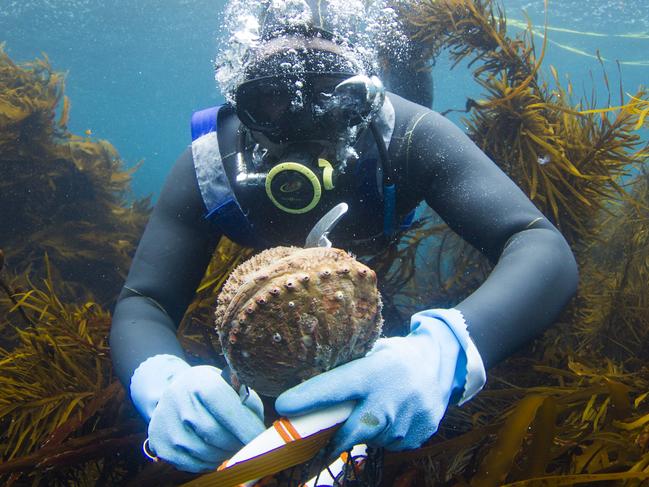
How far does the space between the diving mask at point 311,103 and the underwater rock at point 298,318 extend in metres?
1.06

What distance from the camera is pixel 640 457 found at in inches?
65.6

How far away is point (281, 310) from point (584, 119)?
13.5 ft

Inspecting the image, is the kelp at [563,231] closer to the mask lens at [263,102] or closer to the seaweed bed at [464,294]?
the seaweed bed at [464,294]

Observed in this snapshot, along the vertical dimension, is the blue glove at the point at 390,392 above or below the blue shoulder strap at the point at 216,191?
below

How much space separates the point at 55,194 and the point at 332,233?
6.09 m

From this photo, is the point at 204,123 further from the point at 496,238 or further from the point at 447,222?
the point at 496,238

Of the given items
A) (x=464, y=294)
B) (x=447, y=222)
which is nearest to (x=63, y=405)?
(x=447, y=222)

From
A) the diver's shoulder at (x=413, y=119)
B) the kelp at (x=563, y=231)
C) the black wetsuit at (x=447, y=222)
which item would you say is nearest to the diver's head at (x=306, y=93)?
the diver's shoulder at (x=413, y=119)

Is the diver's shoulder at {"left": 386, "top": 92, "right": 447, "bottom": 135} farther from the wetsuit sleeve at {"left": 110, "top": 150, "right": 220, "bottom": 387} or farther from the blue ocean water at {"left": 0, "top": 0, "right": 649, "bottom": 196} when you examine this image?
the blue ocean water at {"left": 0, "top": 0, "right": 649, "bottom": 196}

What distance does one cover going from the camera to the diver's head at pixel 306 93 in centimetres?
209

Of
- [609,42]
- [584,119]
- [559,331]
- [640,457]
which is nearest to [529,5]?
[609,42]

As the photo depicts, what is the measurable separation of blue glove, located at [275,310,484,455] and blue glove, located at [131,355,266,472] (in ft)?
0.96

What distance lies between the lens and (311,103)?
2.09 metres

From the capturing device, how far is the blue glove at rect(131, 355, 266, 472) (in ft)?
4.63
